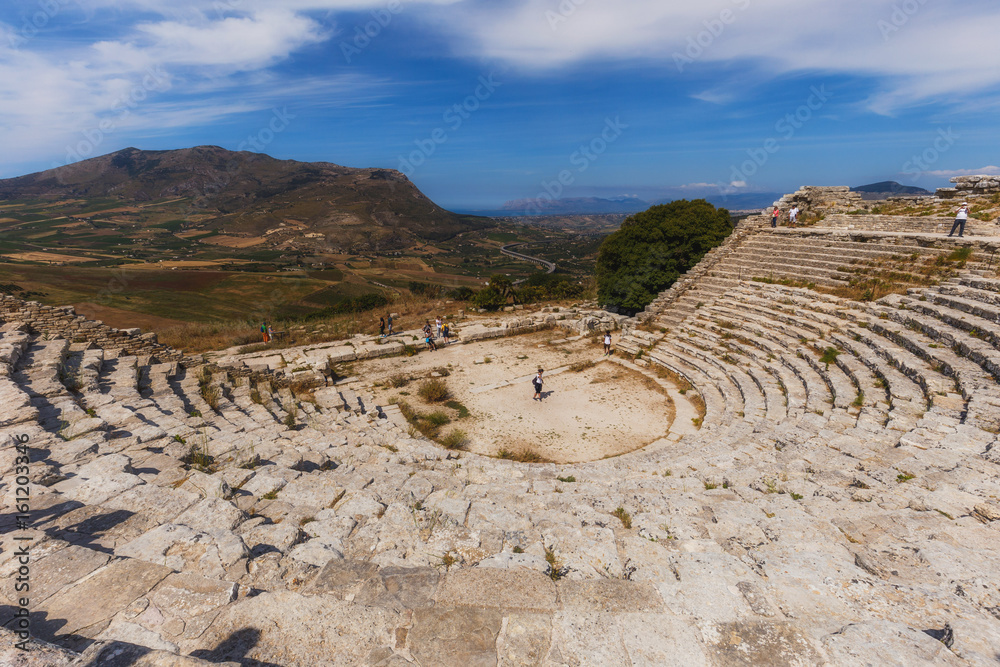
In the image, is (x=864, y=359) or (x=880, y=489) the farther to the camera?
(x=864, y=359)

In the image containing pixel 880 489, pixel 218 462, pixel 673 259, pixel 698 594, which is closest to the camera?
pixel 698 594

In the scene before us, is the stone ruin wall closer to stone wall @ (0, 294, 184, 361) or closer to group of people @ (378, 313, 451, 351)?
stone wall @ (0, 294, 184, 361)

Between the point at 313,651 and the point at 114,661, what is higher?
the point at 114,661

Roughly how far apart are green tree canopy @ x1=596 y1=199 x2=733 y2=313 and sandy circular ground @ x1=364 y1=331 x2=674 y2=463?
17.9 feet

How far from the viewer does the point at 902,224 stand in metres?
17.7

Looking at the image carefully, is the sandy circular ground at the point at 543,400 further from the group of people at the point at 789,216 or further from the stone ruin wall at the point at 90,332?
the group of people at the point at 789,216

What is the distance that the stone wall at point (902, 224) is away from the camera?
15625mm

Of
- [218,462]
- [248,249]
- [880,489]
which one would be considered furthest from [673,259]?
[248,249]

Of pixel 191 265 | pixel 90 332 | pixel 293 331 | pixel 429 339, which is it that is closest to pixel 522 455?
pixel 429 339

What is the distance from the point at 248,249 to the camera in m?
88.8

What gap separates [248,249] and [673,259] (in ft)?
303

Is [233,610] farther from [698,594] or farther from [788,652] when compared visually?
[788,652]

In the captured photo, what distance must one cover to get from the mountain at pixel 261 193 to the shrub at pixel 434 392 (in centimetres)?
9373

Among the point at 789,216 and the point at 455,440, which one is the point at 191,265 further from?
the point at 789,216
